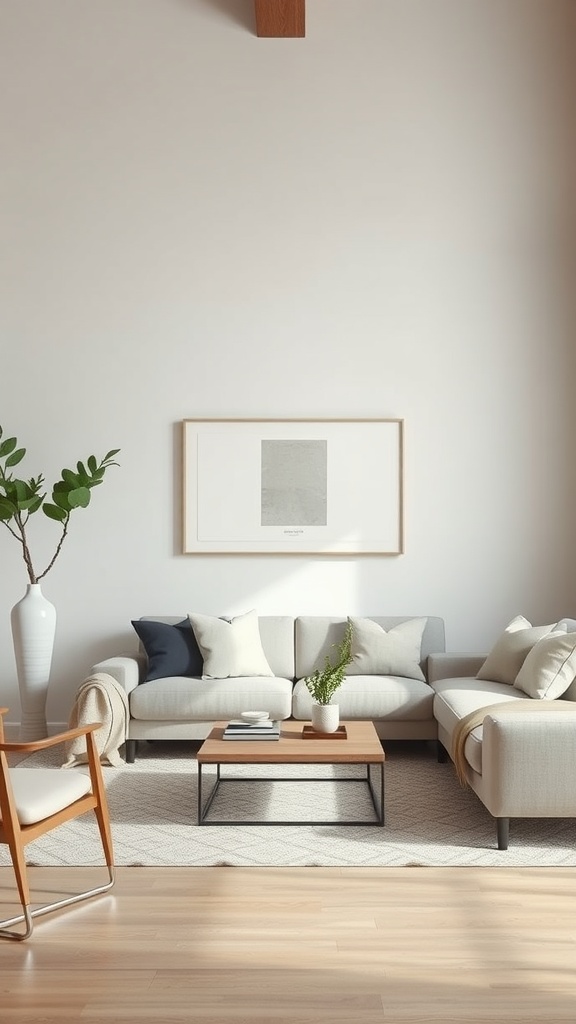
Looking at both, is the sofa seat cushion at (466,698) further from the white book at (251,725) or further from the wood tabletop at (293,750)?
the white book at (251,725)

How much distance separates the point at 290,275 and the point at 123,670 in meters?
2.92

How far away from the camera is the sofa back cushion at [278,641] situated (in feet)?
20.8

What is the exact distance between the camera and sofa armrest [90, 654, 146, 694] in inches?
226

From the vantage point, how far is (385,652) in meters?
6.16

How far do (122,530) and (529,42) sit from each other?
4372mm

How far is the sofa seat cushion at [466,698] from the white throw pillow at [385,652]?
228 millimetres

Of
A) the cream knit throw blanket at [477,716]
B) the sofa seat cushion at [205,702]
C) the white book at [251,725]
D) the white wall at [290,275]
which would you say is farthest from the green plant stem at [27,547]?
the cream knit throw blanket at [477,716]

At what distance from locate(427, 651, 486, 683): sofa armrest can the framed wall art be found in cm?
90

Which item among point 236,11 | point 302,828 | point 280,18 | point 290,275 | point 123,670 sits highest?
point 236,11

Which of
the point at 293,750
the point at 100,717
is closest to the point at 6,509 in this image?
the point at 100,717

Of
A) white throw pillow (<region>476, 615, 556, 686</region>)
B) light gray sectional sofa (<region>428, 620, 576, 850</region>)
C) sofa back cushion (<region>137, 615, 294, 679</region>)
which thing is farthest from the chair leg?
white throw pillow (<region>476, 615, 556, 686</region>)

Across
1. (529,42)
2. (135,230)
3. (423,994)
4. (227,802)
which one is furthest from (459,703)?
(529,42)

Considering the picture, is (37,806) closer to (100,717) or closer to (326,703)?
(326,703)

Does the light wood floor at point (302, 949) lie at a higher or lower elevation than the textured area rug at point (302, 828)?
higher
